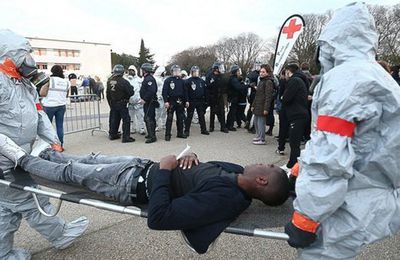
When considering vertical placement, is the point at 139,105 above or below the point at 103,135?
above

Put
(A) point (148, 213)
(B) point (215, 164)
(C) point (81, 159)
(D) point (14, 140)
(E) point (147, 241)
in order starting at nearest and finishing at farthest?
(A) point (148, 213)
(B) point (215, 164)
(D) point (14, 140)
(C) point (81, 159)
(E) point (147, 241)

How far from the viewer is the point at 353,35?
→ 5.08ft

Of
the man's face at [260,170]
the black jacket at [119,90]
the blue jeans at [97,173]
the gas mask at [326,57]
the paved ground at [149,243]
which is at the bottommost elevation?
the paved ground at [149,243]

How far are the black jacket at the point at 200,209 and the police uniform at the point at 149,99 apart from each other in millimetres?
5899

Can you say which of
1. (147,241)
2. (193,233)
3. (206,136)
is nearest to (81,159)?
(147,241)

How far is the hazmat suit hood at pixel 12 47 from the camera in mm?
2591

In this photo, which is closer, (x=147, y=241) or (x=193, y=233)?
(x=193, y=233)

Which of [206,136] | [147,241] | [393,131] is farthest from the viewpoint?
[206,136]

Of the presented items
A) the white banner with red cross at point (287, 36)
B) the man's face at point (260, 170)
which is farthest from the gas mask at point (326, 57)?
the white banner with red cross at point (287, 36)

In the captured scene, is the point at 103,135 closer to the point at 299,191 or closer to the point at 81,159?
the point at 81,159

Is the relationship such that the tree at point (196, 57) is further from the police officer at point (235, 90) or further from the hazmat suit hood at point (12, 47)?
the hazmat suit hood at point (12, 47)

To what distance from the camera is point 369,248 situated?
9.58 ft

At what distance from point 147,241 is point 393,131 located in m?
2.36

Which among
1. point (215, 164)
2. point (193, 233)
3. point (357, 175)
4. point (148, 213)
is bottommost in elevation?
point (193, 233)
